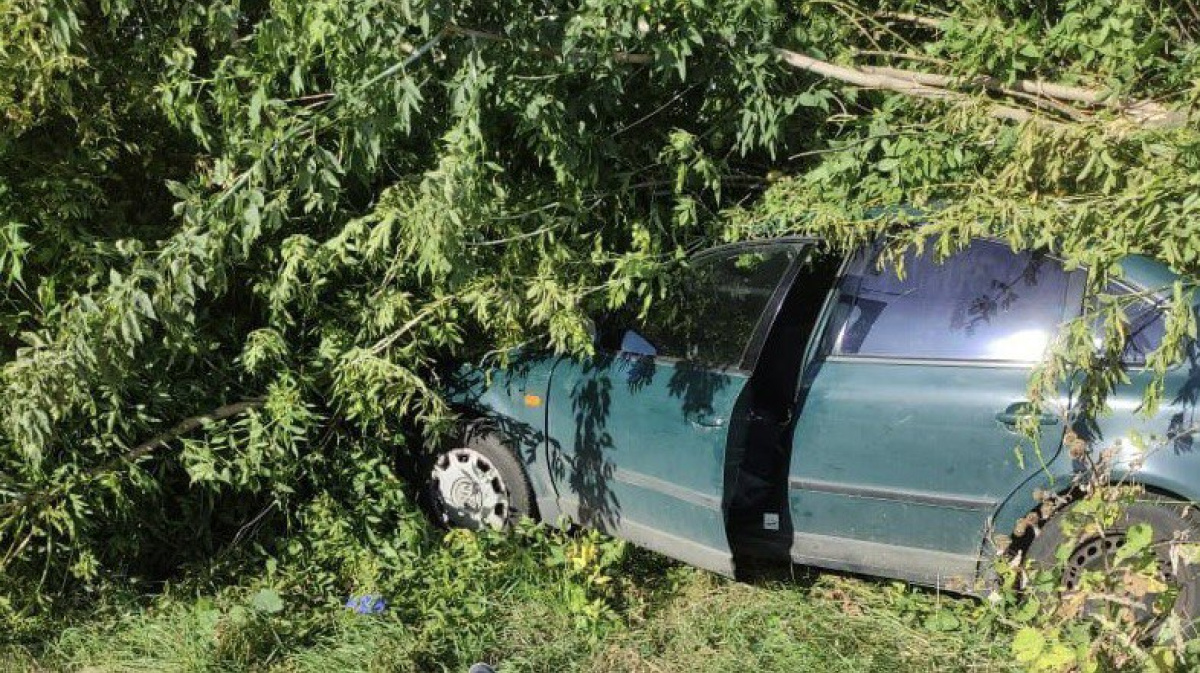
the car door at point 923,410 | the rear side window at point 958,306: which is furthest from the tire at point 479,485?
the rear side window at point 958,306

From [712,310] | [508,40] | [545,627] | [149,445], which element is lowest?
[545,627]

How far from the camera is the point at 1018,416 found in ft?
10.9

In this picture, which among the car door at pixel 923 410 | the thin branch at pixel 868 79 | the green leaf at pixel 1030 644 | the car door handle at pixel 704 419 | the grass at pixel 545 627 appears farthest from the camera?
the thin branch at pixel 868 79

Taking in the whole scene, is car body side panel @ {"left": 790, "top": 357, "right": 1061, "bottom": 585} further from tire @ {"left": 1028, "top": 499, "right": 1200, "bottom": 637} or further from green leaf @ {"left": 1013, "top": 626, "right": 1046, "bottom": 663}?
green leaf @ {"left": 1013, "top": 626, "right": 1046, "bottom": 663}

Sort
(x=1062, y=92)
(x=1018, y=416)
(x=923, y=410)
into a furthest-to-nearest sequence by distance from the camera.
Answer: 1. (x=1062, y=92)
2. (x=923, y=410)
3. (x=1018, y=416)

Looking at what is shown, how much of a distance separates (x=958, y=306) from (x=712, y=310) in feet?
3.04

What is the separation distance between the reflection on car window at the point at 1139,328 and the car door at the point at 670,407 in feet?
3.68

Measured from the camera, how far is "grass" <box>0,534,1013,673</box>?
3.62 metres

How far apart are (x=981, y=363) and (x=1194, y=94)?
1.22 metres

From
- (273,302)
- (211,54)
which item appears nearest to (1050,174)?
(273,302)

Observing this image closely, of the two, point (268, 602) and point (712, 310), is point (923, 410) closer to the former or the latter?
point (712, 310)

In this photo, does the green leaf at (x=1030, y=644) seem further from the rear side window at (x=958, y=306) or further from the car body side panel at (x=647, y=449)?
the car body side panel at (x=647, y=449)

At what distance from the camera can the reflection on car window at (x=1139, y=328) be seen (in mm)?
3330

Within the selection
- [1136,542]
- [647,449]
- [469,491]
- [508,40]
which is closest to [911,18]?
[508,40]
